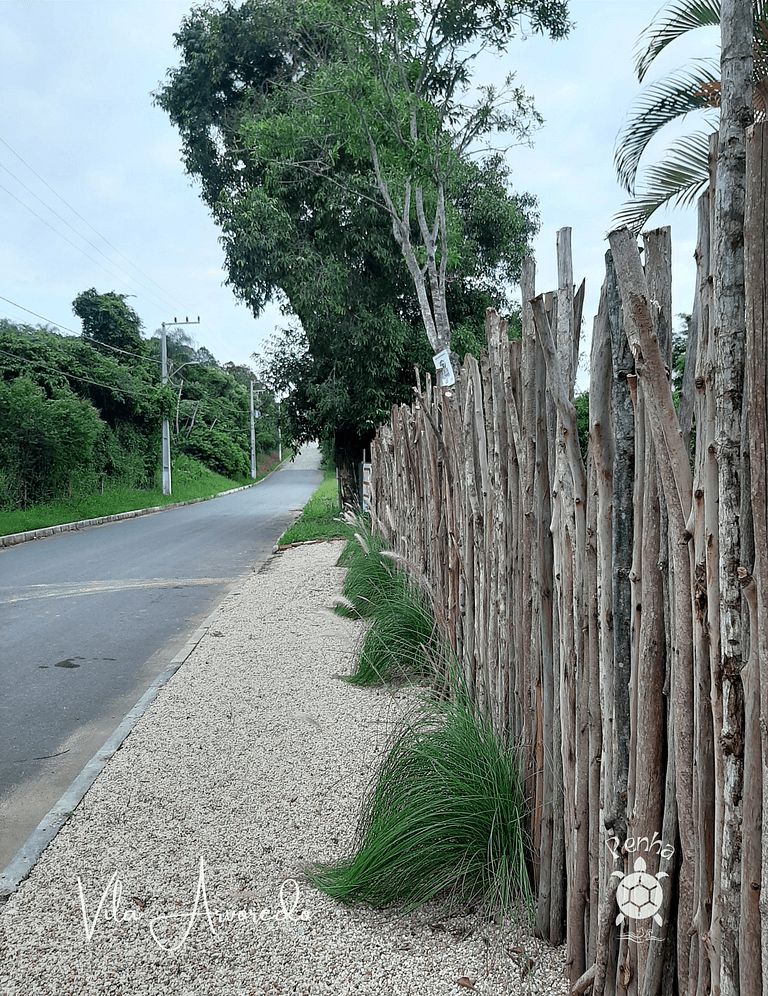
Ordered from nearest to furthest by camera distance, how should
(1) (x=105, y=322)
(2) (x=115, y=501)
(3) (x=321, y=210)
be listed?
1. (3) (x=321, y=210)
2. (2) (x=115, y=501)
3. (1) (x=105, y=322)

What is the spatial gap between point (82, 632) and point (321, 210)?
10.1m

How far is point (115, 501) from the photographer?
24.0 meters

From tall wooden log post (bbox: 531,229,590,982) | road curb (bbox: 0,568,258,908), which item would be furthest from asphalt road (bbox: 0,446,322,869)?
tall wooden log post (bbox: 531,229,590,982)

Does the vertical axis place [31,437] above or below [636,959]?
above

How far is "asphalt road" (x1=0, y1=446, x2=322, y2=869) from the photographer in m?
4.20

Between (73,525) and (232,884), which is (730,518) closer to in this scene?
(232,884)

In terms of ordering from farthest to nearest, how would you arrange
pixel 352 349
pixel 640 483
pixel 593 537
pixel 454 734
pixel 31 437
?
pixel 31 437 → pixel 352 349 → pixel 454 734 → pixel 593 537 → pixel 640 483

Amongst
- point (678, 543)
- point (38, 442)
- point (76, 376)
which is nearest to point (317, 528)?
point (38, 442)

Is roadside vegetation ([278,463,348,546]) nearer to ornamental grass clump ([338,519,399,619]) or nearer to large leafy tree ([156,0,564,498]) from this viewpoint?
large leafy tree ([156,0,564,498])

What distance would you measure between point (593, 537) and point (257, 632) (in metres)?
5.13

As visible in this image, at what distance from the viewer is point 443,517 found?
480 centimetres

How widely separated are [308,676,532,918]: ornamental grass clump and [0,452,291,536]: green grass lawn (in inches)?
599

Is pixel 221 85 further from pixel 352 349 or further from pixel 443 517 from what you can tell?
pixel 443 517

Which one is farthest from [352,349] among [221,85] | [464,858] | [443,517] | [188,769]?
[464,858]
